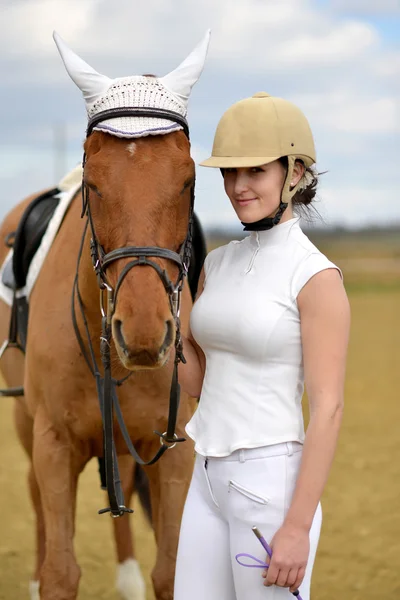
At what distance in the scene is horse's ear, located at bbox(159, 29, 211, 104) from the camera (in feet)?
10.8

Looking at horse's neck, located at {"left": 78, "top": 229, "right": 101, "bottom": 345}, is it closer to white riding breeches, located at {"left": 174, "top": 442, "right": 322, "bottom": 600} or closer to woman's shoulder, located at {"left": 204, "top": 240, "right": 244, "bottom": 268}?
woman's shoulder, located at {"left": 204, "top": 240, "right": 244, "bottom": 268}

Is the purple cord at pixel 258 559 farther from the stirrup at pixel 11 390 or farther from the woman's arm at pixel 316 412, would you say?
the stirrup at pixel 11 390

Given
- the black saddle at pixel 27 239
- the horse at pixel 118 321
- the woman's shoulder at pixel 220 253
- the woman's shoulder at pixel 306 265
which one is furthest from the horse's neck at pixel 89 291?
the black saddle at pixel 27 239

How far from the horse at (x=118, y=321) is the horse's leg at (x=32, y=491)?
0.74 meters

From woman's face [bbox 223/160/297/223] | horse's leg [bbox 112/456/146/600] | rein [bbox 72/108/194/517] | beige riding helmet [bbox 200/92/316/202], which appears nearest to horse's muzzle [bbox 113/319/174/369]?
rein [bbox 72/108/194/517]

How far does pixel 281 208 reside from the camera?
2.74 metres

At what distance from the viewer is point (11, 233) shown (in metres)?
5.92

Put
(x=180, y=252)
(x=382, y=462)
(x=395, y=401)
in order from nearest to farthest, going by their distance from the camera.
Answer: (x=180, y=252)
(x=382, y=462)
(x=395, y=401)

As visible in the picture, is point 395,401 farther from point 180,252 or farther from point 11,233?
point 180,252

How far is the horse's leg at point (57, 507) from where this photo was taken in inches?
154

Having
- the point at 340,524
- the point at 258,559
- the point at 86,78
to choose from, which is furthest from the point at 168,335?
the point at 340,524

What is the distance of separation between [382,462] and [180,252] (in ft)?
21.0

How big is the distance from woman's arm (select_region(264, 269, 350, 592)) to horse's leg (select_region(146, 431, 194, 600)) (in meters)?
1.40

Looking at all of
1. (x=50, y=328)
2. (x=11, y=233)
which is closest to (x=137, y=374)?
(x=50, y=328)
